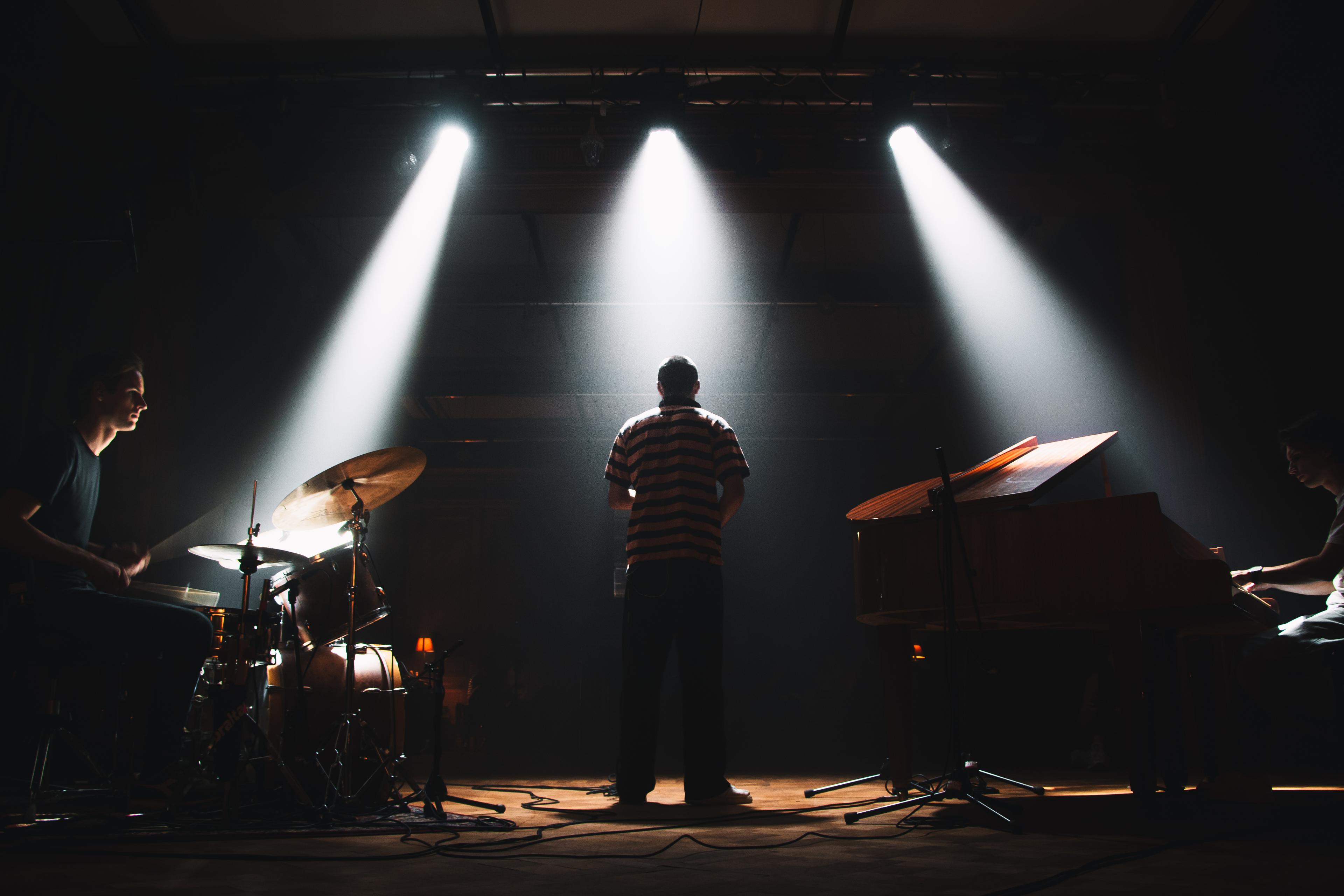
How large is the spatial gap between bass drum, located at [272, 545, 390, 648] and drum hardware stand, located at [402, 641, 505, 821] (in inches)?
13.2

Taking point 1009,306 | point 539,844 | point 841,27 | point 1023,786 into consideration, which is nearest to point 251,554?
point 539,844

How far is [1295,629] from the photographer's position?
2793 mm

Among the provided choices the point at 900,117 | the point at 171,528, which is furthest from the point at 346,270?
the point at 900,117

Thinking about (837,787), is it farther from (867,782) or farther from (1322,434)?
(1322,434)

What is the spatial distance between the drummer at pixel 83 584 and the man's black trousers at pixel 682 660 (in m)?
1.45

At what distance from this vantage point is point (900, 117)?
212 inches

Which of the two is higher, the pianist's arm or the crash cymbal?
the crash cymbal

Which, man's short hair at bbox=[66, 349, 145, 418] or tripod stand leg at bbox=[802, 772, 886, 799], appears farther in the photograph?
tripod stand leg at bbox=[802, 772, 886, 799]

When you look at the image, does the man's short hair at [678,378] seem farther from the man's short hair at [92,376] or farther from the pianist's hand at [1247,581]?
the pianist's hand at [1247,581]

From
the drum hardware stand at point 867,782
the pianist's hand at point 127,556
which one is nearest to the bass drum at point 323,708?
the pianist's hand at point 127,556

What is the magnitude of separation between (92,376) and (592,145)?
132 inches

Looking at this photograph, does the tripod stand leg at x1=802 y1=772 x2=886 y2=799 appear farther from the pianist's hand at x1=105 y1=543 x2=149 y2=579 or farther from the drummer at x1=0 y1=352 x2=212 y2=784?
the pianist's hand at x1=105 y1=543 x2=149 y2=579

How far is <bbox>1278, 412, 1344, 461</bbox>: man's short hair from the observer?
10.2 feet

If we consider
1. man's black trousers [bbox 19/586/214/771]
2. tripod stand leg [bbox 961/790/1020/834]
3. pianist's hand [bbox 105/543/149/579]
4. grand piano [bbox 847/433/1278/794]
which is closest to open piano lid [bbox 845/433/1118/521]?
grand piano [bbox 847/433/1278/794]
